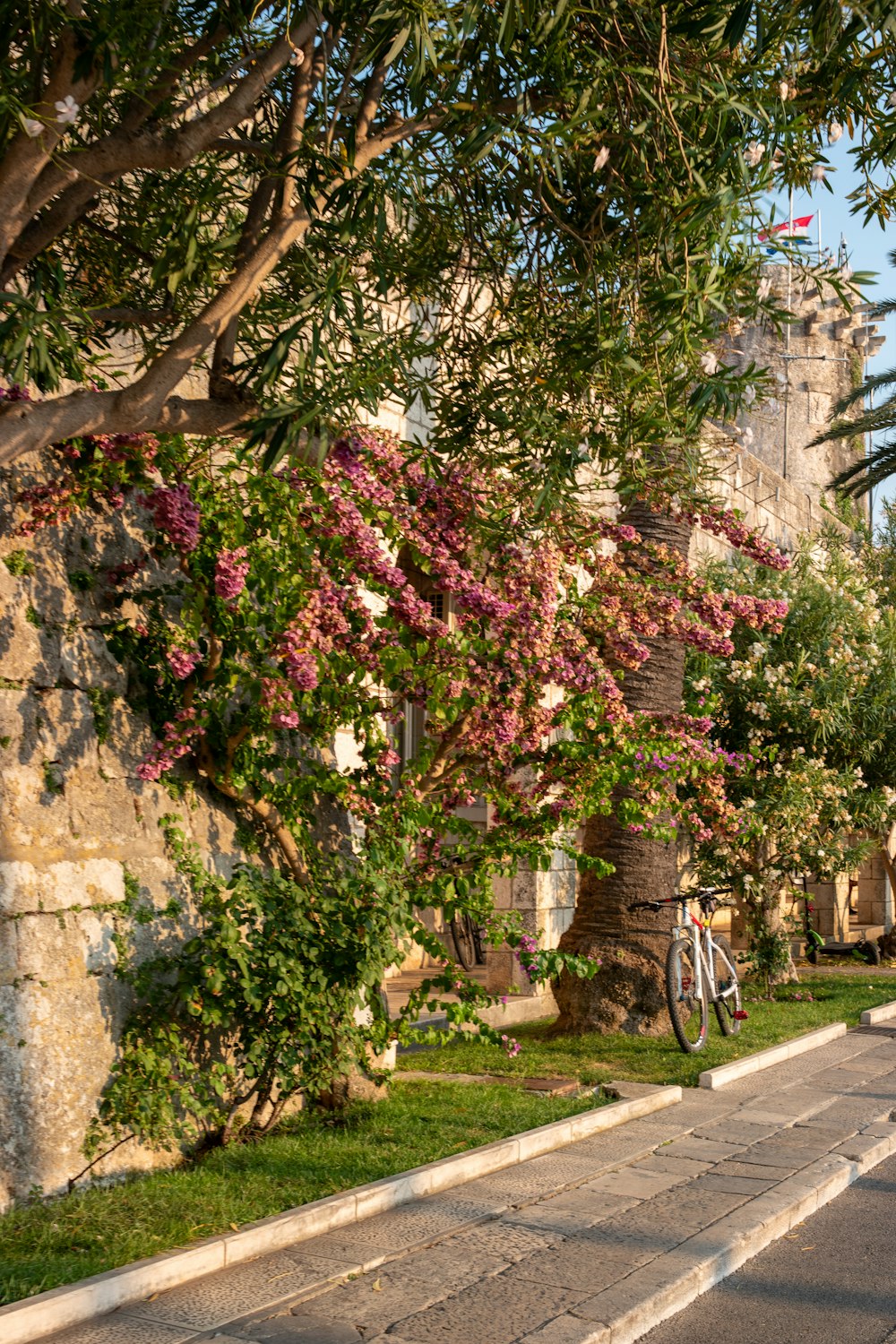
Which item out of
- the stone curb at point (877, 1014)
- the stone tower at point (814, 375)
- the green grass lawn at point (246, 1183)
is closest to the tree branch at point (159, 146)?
the green grass lawn at point (246, 1183)

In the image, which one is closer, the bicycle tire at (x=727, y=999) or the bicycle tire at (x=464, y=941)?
the bicycle tire at (x=727, y=999)

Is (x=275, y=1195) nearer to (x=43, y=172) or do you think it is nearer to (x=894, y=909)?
(x=43, y=172)

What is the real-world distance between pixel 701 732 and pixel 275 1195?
4.67 m

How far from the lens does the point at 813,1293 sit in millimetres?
5648

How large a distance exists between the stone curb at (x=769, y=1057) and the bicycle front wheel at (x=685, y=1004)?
0.43 metres

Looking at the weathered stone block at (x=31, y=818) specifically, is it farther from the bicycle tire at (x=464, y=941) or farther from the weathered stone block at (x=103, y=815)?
the bicycle tire at (x=464, y=941)

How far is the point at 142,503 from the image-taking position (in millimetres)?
7176

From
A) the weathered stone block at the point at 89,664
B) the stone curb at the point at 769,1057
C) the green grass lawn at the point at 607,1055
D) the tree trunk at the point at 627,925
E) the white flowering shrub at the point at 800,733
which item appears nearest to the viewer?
the weathered stone block at the point at 89,664

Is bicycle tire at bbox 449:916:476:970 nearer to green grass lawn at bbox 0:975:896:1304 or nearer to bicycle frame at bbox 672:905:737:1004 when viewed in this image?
green grass lawn at bbox 0:975:896:1304

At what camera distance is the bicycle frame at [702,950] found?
37.0 feet

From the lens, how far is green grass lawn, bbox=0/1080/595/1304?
17.5 ft

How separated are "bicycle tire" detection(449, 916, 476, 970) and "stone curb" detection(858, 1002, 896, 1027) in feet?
15.3

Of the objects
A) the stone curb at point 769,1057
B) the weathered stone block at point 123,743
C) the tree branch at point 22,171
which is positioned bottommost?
the stone curb at point 769,1057

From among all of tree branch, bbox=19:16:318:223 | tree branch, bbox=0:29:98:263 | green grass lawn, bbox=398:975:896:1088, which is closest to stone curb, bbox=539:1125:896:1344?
green grass lawn, bbox=398:975:896:1088
